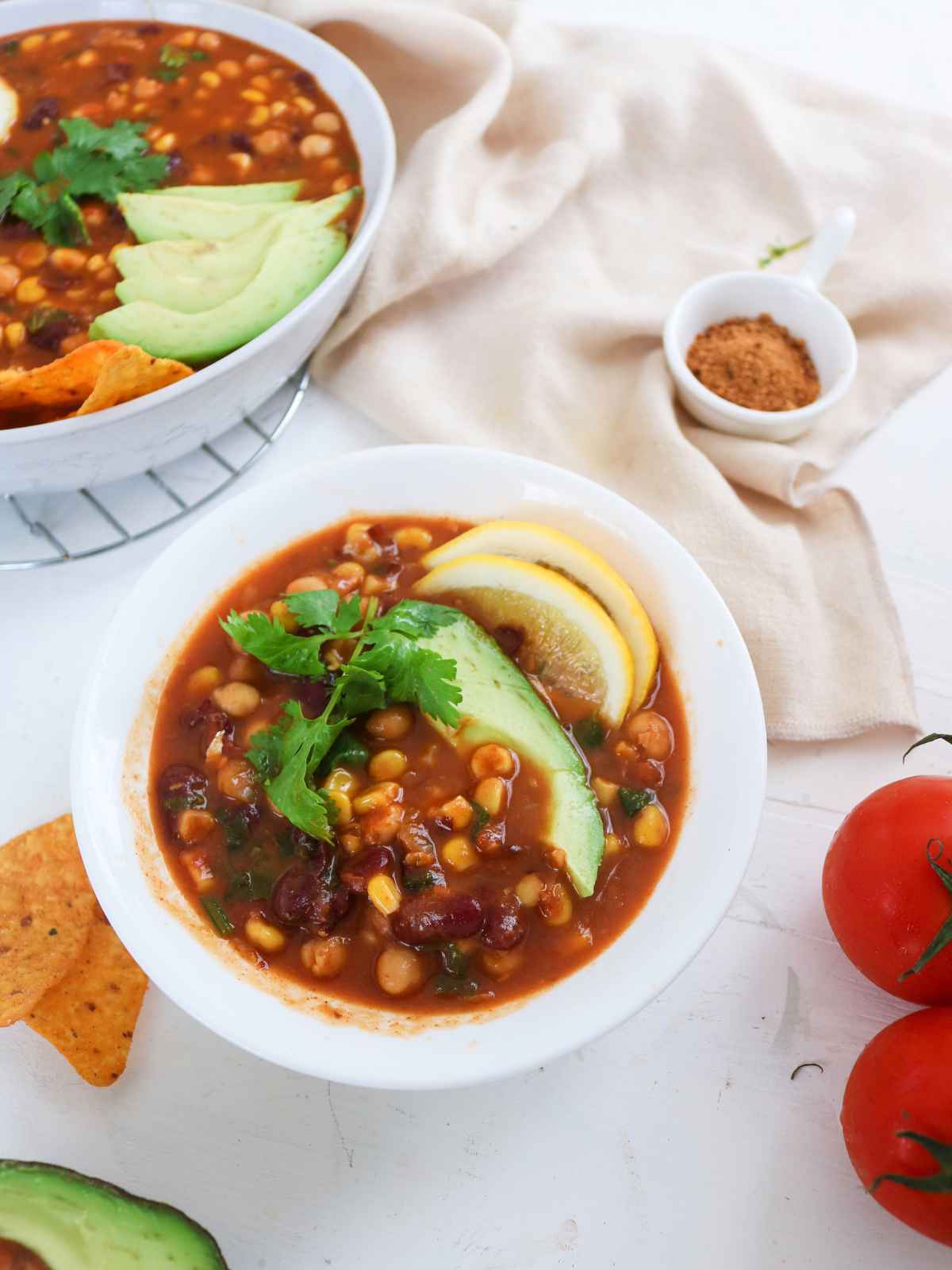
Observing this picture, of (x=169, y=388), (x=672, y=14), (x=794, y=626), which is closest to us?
(x=169, y=388)

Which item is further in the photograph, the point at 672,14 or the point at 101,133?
the point at 672,14

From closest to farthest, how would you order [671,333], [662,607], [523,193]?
[662,607] < [671,333] < [523,193]

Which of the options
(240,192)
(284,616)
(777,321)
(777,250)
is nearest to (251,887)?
(284,616)

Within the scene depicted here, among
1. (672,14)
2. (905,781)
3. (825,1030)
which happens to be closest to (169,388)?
(905,781)

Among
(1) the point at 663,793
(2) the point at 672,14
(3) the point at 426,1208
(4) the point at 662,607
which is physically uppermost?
(2) the point at 672,14

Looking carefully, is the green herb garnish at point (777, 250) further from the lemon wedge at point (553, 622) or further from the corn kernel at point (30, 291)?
the corn kernel at point (30, 291)

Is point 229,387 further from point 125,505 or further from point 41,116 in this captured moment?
point 41,116

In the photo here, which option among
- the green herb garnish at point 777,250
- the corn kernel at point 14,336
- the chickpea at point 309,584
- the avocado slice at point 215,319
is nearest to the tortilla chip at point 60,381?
the avocado slice at point 215,319

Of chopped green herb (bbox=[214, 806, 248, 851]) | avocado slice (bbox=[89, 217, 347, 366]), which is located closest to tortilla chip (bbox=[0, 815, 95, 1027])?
chopped green herb (bbox=[214, 806, 248, 851])

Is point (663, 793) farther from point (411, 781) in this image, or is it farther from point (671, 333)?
point (671, 333)
